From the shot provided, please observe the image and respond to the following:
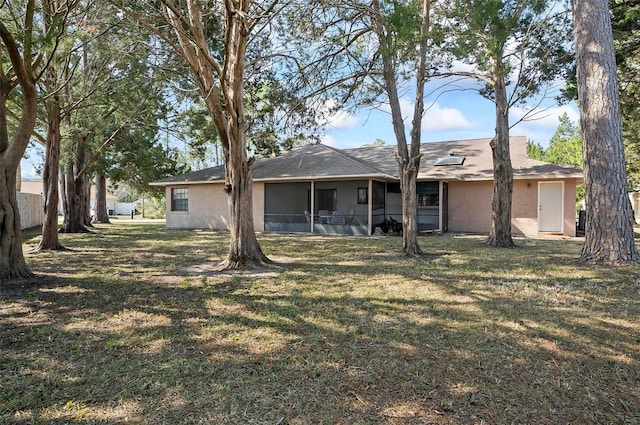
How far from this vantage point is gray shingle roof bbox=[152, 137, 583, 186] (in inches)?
605

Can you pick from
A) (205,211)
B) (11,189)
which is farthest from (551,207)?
(11,189)

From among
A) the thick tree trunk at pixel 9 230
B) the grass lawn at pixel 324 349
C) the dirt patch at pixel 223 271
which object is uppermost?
the thick tree trunk at pixel 9 230

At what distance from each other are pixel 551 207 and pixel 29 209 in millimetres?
23906

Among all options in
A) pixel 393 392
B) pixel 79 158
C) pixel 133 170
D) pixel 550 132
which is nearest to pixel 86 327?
pixel 393 392

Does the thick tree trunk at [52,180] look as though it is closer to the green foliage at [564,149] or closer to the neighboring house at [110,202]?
the green foliage at [564,149]

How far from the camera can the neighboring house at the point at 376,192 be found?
15.6m

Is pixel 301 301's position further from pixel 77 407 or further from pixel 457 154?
pixel 457 154

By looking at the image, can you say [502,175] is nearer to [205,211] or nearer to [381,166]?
[381,166]

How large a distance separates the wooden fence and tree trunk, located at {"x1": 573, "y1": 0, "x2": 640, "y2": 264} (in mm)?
21507

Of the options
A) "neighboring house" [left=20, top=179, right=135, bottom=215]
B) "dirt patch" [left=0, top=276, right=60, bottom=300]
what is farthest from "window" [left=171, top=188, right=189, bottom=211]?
"neighboring house" [left=20, top=179, right=135, bottom=215]

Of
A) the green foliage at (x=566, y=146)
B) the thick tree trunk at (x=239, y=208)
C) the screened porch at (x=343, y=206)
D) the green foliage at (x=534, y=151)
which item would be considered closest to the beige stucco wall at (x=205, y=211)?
the screened porch at (x=343, y=206)

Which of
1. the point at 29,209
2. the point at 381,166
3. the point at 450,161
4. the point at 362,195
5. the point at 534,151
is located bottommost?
the point at 29,209

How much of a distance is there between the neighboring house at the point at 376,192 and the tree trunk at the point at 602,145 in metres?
8.15

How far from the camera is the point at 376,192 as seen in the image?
59.2 feet
